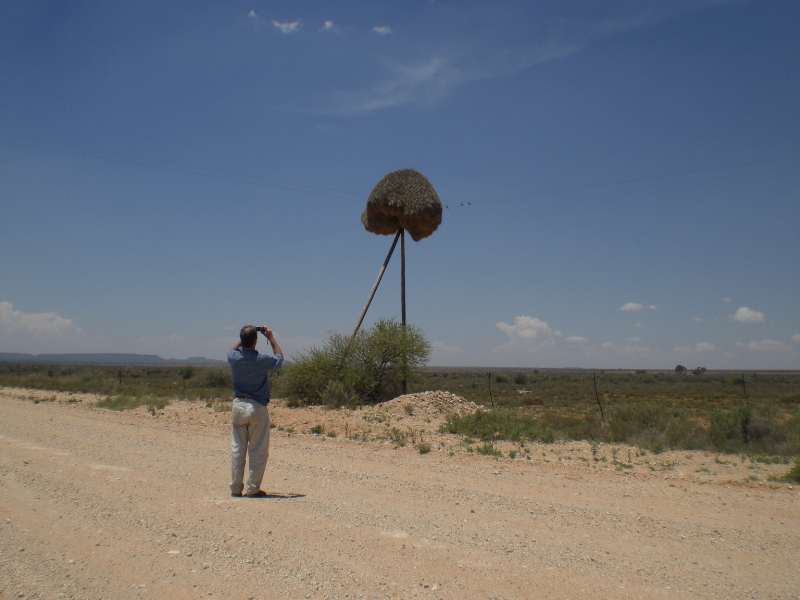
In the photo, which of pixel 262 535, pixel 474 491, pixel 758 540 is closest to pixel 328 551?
pixel 262 535

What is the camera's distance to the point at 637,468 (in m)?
9.95

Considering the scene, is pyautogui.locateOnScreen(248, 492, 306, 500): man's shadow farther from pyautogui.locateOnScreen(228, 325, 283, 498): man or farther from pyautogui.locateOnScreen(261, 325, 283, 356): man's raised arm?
pyautogui.locateOnScreen(261, 325, 283, 356): man's raised arm

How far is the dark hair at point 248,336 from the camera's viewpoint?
6836 mm

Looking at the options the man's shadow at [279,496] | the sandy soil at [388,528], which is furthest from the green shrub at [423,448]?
the man's shadow at [279,496]

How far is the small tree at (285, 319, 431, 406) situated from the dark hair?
1579 cm

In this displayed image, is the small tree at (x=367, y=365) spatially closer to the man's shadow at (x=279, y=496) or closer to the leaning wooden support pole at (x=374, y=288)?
the leaning wooden support pole at (x=374, y=288)

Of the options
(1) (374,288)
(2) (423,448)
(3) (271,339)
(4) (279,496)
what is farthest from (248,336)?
(1) (374,288)

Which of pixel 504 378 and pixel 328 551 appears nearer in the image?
pixel 328 551

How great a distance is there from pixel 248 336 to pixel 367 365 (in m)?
16.5

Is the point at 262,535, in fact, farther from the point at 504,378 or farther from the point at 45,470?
the point at 504,378

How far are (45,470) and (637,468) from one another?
1013 cm

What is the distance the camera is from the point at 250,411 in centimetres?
658

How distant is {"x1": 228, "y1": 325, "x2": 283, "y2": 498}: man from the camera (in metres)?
6.59

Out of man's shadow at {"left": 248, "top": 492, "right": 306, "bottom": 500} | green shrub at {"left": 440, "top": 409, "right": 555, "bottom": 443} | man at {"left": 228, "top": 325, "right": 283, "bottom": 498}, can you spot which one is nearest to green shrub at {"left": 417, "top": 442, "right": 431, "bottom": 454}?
green shrub at {"left": 440, "top": 409, "right": 555, "bottom": 443}
